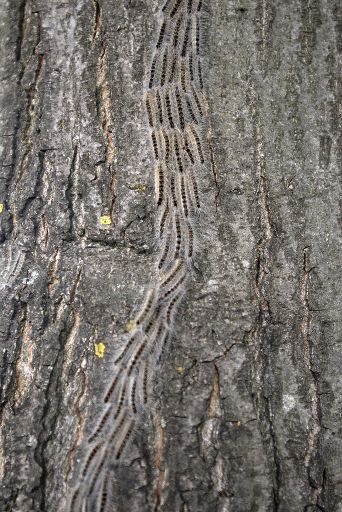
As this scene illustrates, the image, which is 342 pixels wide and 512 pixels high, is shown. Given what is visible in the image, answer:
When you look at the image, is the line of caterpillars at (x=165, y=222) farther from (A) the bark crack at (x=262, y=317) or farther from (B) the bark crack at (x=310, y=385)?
(B) the bark crack at (x=310, y=385)

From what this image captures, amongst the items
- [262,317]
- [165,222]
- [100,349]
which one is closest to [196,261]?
[165,222]

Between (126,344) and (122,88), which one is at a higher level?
(122,88)

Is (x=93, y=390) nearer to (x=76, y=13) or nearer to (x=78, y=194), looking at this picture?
(x=78, y=194)

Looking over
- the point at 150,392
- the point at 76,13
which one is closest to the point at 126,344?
the point at 150,392

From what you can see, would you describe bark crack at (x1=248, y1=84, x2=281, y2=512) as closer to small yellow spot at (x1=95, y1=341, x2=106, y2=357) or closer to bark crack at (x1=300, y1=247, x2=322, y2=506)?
bark crack at (x1=300, y1=247, x2=322, y2=506)

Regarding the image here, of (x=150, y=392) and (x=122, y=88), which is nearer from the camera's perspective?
(x=150, y=392)

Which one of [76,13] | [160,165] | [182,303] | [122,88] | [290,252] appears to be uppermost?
[76,13]
